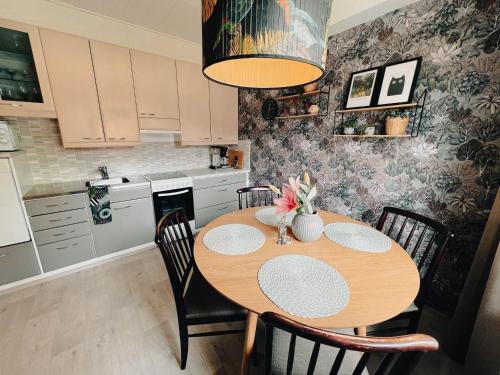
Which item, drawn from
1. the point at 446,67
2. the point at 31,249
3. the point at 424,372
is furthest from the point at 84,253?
the point at 446,67

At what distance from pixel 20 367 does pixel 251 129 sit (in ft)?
10.2

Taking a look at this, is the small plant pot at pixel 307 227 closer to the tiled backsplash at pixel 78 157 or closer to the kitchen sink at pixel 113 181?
the kitchen sink at pixel 113 181

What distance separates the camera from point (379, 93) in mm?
1750

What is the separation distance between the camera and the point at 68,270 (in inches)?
83.8

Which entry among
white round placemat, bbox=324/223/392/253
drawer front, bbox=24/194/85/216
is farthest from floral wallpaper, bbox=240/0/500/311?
drawer front, bbox=24/194/85/216

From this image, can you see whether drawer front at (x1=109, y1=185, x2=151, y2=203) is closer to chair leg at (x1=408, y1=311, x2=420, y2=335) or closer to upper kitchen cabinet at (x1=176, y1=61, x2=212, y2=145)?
upper kitchen cabinet at (x1=176, y1=61, x2=212, y2=145)

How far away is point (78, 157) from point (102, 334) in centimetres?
189

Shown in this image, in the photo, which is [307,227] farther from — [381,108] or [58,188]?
[58,188]

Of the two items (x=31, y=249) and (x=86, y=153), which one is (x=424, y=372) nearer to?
(x=31, y=249)

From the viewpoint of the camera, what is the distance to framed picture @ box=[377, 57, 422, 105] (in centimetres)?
157

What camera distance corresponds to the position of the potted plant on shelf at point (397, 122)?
5.24ft

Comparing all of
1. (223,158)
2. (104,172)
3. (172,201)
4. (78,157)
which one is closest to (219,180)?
(223,158)

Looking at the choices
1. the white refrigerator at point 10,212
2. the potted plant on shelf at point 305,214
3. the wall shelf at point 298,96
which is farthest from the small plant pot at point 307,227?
the white refrigerator at point 10,212

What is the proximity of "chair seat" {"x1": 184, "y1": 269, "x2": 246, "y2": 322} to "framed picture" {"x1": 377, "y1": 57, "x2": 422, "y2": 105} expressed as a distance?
192 cm
